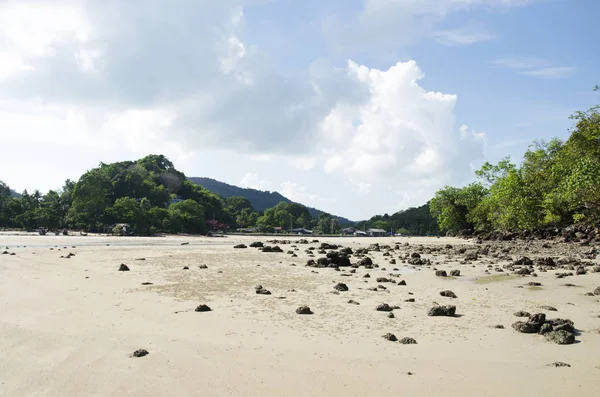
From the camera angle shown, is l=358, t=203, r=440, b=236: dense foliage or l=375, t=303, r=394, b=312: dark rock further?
l=358, t=203, r=440, b=236: dense foliage

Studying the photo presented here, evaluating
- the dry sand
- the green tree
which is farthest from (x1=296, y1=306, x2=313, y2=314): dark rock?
the green tree

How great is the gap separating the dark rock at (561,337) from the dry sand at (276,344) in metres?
0.17

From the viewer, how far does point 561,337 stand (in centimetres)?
741

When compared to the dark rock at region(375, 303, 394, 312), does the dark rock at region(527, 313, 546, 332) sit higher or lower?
higher

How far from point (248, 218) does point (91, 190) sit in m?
73.2

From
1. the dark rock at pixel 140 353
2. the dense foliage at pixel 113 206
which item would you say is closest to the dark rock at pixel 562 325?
the dark rock at pixel 140 353

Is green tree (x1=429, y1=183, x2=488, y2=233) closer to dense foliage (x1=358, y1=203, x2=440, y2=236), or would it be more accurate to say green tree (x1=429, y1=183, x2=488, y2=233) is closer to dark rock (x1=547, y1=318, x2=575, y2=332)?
dark rock (x1=547, y1=318, x2=575, y2=332)

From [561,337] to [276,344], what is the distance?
5.15m

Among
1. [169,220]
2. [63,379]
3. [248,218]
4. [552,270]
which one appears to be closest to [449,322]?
[63,379]

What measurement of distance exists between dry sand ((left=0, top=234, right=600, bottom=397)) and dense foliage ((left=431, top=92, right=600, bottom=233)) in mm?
18587

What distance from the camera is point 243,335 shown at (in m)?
7.82

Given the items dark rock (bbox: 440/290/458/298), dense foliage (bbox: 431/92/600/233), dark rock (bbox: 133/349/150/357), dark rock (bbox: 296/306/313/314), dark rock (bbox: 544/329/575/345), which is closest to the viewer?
dark rock (bbox: 133/349/150/357)

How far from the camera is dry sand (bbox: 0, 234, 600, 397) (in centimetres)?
546

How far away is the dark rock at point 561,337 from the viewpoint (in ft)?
24.1
